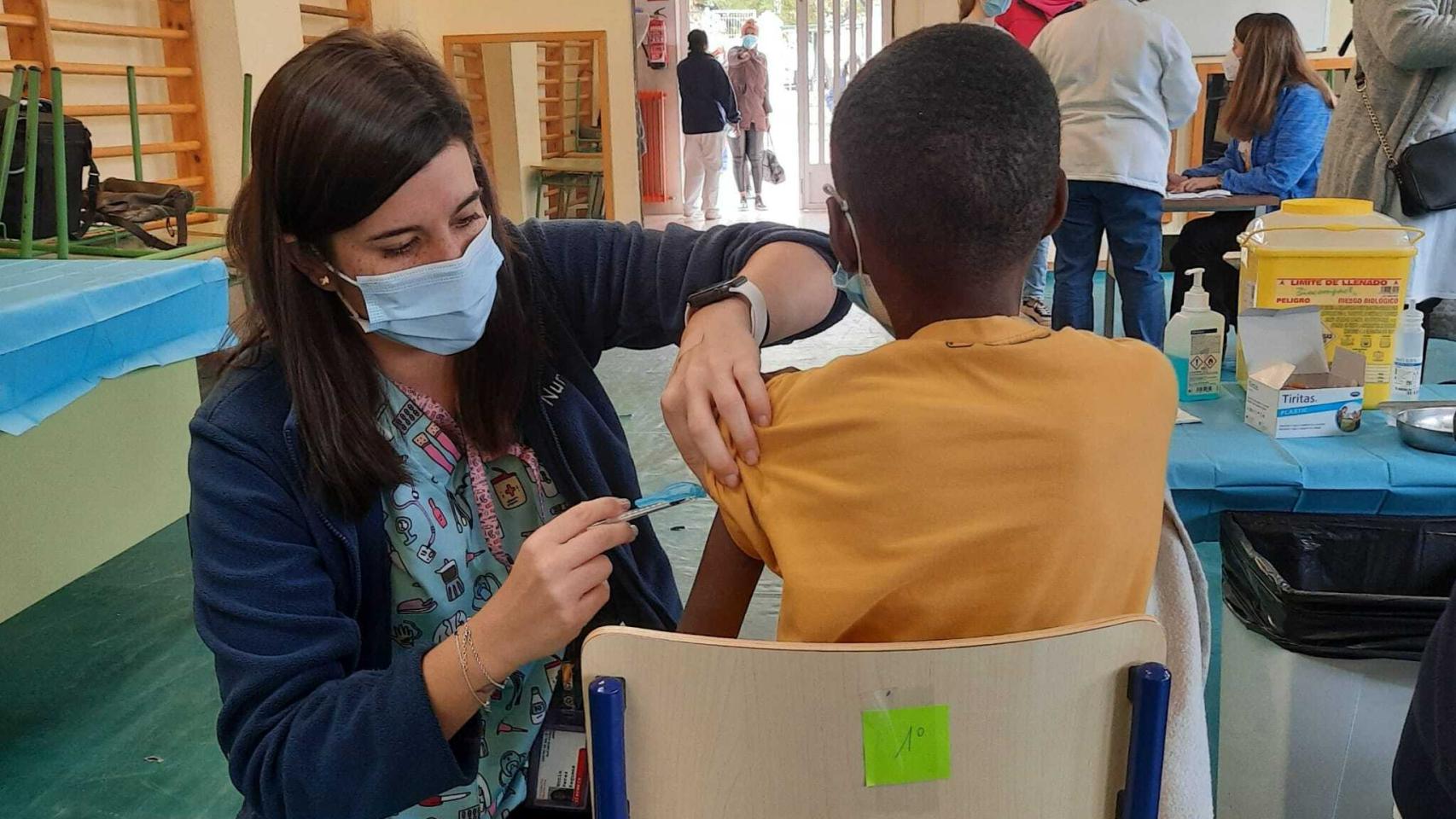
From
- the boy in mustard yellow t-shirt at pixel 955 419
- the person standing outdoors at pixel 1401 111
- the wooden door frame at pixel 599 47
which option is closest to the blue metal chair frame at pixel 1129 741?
the boy in mustard yellow t-shirt at pixel 955 419

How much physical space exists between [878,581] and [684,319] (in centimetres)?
44

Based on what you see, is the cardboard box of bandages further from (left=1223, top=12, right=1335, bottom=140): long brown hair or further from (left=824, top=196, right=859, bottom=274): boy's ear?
(left=1223, top=12, right=1335, bottom=140): long brown hair

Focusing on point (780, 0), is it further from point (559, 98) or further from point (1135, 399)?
point (1135, 399)

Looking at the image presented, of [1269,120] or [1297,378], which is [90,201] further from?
[1269,120]

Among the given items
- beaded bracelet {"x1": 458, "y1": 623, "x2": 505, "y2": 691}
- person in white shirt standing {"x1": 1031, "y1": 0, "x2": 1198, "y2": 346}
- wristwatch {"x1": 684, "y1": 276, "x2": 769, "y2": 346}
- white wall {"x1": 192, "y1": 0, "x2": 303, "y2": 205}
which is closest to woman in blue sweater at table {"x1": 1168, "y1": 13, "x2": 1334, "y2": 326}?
person in white shirt standing {"x1": 1031, "y1": 0, "x2": 1198, "y2": 346}

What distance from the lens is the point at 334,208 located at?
933 millimetres

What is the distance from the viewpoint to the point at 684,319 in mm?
1114

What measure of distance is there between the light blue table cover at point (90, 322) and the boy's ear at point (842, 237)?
1182 mm

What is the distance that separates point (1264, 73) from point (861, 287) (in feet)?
10.9

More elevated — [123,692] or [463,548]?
[463,548]

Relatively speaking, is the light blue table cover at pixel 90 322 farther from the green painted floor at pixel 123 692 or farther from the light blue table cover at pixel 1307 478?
the light blue table cover at pixel 1307 478

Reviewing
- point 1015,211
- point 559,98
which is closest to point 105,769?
point 1015,211

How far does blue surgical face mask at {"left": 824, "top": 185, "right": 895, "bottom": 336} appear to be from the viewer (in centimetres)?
88

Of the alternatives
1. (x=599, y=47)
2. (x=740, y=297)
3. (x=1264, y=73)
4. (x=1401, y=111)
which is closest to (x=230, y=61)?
(x=599, y=47)
